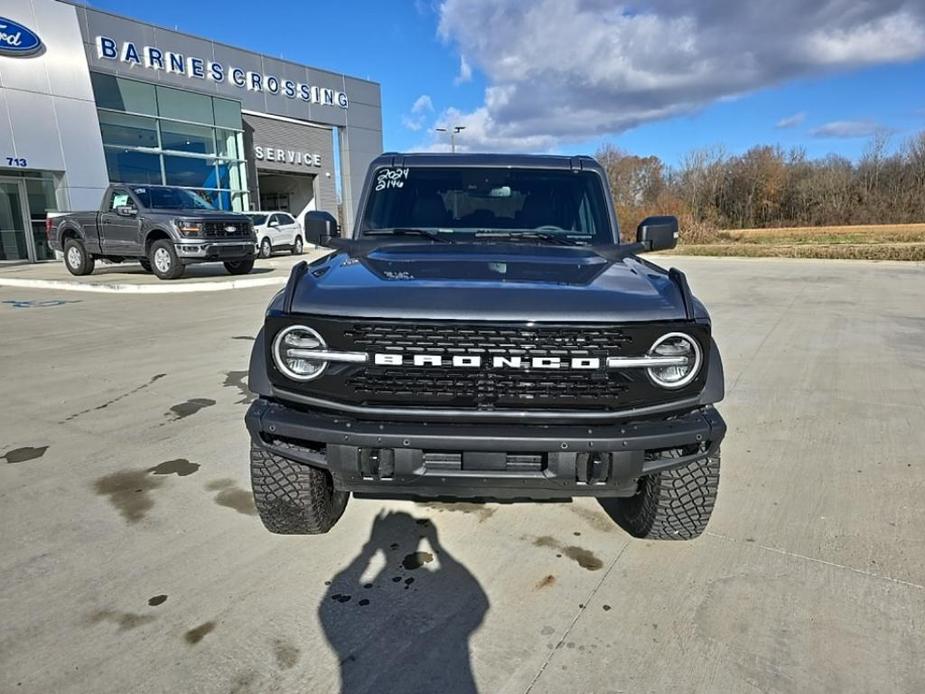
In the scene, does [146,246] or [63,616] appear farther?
[146,246]

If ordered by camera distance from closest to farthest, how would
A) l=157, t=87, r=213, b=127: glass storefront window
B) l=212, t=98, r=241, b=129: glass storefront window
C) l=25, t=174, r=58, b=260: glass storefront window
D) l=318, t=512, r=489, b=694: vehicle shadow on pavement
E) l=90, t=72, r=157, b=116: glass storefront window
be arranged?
1. l=318, t=512, r=489, b=694: vehicle shadow on pavement
2. l=25, t=174, r=58, b=260: glass storefront window
3. l=90, t=72, r=157, b=116: glass storefront window
4. l=157, t=87, r=213, b=127: glass storefront window
5. l=212, t=98, r=241, b=129: glass storefront window

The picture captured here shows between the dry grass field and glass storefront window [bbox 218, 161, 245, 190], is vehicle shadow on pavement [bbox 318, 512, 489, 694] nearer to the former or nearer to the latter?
the dry grass field

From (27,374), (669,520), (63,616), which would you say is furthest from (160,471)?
(27,374)

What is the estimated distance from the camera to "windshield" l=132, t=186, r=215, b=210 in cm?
1315

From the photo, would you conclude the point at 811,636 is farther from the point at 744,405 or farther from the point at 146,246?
the point at 146,246

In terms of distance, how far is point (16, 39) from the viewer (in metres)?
17.3

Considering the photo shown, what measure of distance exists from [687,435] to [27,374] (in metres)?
6.24

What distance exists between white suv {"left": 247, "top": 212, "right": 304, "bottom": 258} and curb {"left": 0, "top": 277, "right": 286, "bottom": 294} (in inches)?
351

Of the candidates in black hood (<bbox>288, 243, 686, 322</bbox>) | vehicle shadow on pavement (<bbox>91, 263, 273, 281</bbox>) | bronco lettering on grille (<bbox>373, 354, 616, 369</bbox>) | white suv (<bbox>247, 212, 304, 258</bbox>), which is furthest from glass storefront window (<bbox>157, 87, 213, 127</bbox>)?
bronco lettering on grille (<bbox>373, 354, 616, 369</bbox>)

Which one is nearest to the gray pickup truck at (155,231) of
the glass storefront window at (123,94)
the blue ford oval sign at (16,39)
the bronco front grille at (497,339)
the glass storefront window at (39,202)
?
the glass storefront window at (39,202)

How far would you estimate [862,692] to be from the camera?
195cm

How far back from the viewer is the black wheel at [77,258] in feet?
46.6

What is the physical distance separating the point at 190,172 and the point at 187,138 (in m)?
1.28

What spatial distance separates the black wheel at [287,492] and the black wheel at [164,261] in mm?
11825
